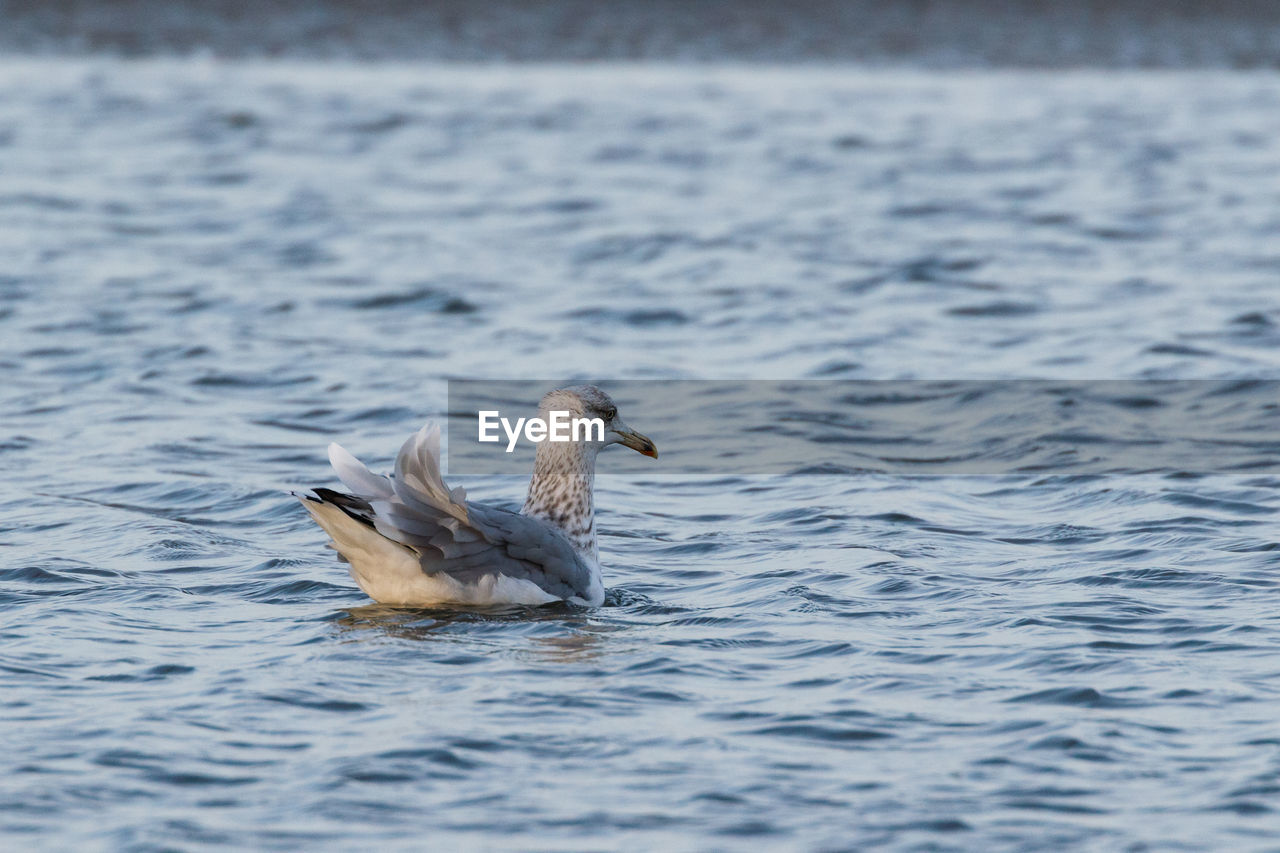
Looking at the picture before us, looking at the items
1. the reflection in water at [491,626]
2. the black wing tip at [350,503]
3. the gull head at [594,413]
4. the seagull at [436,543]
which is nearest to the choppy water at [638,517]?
the reflection in water at [491,626]

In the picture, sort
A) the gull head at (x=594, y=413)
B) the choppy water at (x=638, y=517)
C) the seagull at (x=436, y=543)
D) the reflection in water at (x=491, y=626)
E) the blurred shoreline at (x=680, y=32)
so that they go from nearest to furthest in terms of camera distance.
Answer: the choppy water at (x=638, y=517) → the reflection in water at (x=491, y=626) → the seagull at (x=436, y=543) → the gull head at (x=594, y=413) → the blurred shoreline at (x=680, y=32)

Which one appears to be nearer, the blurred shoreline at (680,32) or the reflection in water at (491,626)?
the reflection in water at (491,626)

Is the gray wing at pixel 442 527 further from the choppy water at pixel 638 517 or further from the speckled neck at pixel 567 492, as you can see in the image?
the speckled neck at pixel 567 492

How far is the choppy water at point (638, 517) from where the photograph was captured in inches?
305

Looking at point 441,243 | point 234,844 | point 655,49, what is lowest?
point 234,844

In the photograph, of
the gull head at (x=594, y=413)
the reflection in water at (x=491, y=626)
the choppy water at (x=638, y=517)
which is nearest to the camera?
the choppy water at (x=638, y=517)

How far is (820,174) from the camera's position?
86.2 feet

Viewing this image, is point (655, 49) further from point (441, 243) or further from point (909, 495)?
point (909, 495)

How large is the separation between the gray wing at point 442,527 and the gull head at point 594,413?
35.6 inches

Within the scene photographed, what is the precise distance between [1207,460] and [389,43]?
24.0m

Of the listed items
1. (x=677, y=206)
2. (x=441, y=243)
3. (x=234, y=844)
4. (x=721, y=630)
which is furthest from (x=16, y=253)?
(x=234, y=844)

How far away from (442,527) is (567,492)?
3.45ft

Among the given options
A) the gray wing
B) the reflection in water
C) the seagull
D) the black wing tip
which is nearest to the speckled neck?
the seagull

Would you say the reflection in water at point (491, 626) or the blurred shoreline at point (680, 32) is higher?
the blurred shoreline at point (680, 32)
